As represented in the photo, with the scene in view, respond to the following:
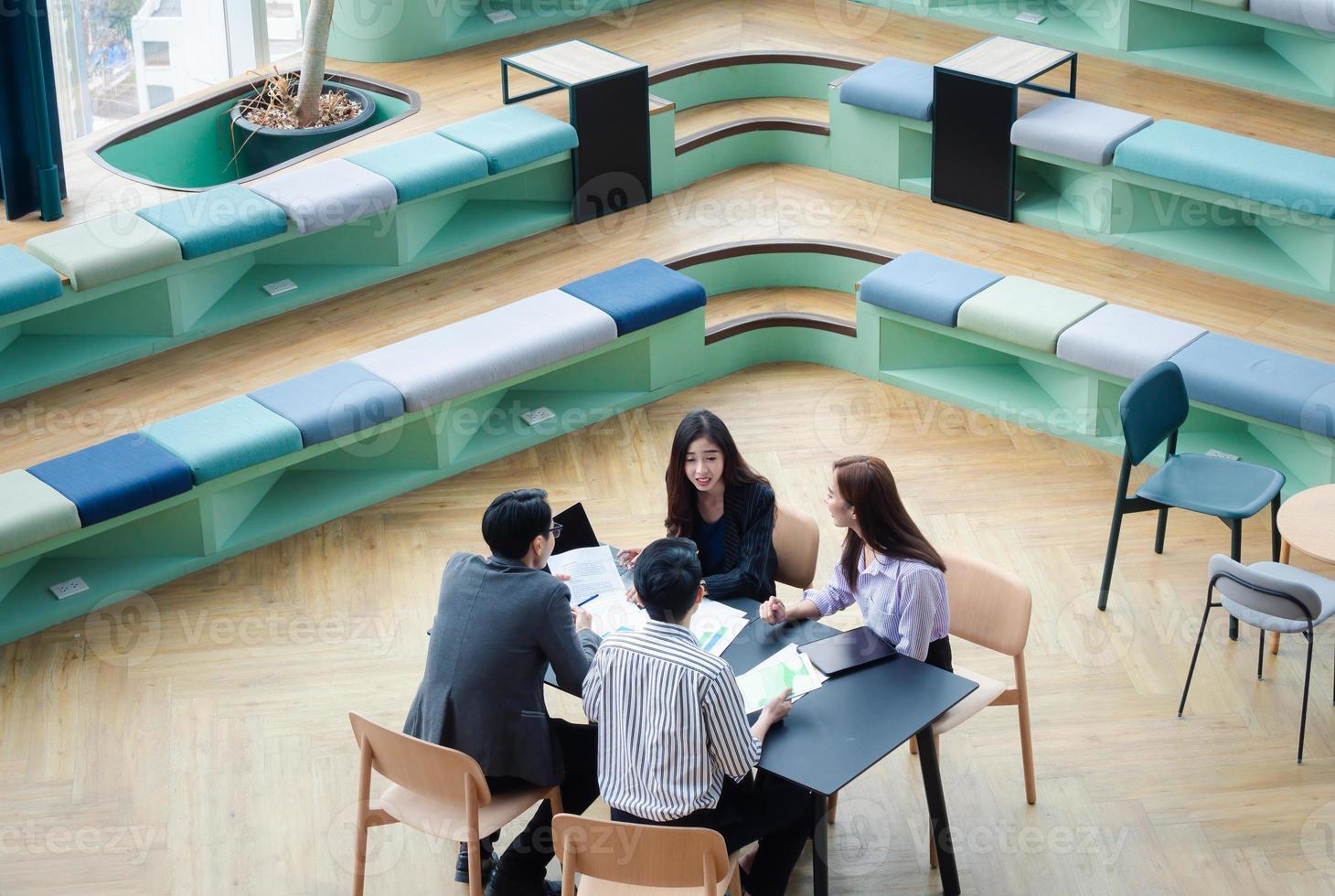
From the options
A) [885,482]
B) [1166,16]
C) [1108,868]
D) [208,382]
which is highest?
[1166,16]

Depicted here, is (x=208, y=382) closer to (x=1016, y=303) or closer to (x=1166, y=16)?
(x=1016, y=303)

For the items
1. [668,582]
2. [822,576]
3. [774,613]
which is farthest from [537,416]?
[668,582]

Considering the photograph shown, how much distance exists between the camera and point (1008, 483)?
6.14 m

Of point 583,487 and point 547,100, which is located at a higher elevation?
point 547,100

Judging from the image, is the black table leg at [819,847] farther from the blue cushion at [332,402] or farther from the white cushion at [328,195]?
the white cushion at [328,195]

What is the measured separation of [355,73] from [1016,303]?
347 centimetres

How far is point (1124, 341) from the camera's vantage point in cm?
602

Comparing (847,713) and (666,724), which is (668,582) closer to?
(666,724)

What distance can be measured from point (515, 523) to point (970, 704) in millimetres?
1309

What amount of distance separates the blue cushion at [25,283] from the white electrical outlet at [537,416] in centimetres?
178

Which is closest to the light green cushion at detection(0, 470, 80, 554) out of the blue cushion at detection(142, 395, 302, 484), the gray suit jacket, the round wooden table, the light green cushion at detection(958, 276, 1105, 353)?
the blue cushion at detection(142, 395, 302, 484)

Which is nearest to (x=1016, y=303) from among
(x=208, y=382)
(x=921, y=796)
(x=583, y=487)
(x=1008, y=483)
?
(x=1008, y=483)

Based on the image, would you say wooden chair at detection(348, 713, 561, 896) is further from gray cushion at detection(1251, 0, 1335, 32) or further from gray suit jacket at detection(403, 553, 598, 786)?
gray cushion at detection(1251, 0, 1335, 32)

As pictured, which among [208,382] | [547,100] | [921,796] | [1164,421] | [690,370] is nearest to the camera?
[921,796]
